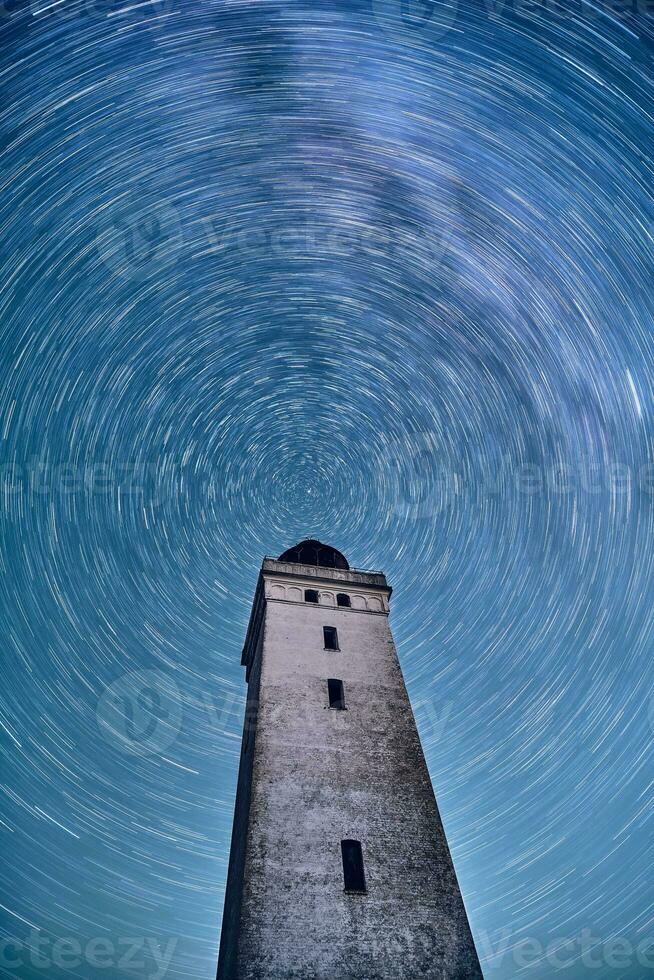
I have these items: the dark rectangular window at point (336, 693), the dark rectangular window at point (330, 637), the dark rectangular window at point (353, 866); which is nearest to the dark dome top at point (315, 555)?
the dark rectangular window at point (330, 637)

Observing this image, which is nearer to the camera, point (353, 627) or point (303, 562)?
point (353, 627)

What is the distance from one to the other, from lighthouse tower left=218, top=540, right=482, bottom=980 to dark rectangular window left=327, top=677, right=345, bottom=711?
0.05 meters

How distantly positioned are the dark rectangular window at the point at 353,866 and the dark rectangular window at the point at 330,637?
747 cm

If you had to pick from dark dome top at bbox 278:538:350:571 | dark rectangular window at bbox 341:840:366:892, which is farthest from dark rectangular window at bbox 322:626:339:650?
dark rectangular window at bbox 341:840:366:892

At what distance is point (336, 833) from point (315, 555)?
15.8 m

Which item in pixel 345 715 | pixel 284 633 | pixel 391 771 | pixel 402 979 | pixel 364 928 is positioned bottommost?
pixel 402 979

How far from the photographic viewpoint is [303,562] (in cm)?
2914

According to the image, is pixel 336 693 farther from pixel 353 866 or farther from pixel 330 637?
pixel 353 866

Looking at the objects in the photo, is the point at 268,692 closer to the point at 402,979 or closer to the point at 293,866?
the point at 293,866

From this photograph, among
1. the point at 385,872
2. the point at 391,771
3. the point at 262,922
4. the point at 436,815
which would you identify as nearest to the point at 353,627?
the point at 391,771

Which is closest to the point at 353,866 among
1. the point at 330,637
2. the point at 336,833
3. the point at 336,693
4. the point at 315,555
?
the point at 336,833

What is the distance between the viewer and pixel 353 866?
14.7 metres

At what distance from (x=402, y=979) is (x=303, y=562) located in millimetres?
18463

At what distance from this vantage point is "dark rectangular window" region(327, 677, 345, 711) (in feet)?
62.4
